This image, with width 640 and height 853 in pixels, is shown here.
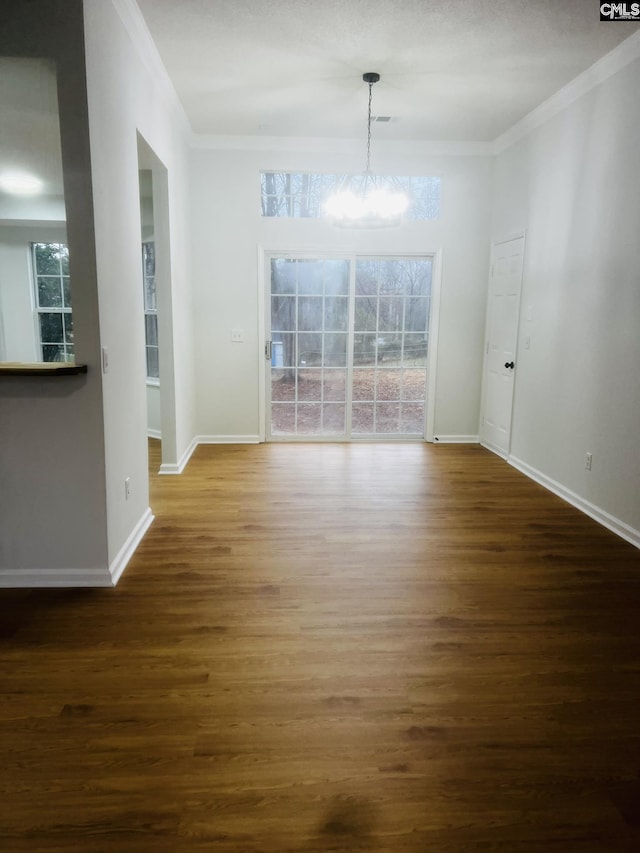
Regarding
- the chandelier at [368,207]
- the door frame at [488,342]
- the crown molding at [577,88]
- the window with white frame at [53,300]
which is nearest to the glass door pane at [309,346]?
the chandelier at [368,207]

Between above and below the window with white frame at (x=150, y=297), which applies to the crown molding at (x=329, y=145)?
above

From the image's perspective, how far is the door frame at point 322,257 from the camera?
5719mm

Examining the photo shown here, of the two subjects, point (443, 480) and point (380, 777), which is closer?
point (380, 777)

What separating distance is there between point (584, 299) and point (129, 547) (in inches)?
140

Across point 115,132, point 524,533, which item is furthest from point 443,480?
point 115,132

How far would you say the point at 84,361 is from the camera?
257 cm

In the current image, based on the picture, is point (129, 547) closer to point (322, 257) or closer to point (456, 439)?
point (322, 257)

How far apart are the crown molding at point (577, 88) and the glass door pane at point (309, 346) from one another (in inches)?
79.0

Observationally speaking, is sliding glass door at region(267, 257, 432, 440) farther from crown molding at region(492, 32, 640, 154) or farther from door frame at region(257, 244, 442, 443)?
crown molding at region(492, 32, 640, 154)

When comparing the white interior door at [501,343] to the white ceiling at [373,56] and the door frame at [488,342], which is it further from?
the white ceiling at [373,56]

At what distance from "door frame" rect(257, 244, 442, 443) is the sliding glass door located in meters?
0.06

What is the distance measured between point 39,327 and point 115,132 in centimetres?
111

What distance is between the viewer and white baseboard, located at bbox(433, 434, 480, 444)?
6.11 meters

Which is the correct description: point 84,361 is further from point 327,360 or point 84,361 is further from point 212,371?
point 327,360
